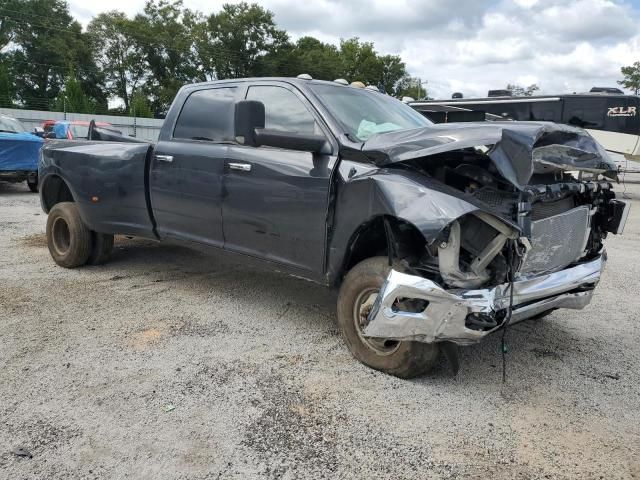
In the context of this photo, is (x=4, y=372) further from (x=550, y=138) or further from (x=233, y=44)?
(x=233, y=44)

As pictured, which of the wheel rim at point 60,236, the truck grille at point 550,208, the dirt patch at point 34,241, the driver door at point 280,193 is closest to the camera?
the truck grille at point 550,208

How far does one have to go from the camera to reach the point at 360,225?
344 cm

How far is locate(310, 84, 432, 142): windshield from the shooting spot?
12.9 ft

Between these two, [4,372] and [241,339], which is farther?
[241,339]

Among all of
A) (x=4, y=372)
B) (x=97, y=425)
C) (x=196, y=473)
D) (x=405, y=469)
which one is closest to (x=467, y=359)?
(x=405, y=469)

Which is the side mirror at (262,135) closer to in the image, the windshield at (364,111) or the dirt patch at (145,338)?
the windshield at (364,111)

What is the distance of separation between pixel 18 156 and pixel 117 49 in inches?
1843

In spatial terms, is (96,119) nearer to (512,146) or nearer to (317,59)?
(512,146)

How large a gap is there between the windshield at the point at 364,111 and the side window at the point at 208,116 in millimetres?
853

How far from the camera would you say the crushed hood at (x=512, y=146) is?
2.85 metres

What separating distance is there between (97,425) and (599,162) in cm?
331

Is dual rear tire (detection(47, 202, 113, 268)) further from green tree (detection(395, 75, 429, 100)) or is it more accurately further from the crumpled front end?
green tree (detection(395, 75, 429, 100))

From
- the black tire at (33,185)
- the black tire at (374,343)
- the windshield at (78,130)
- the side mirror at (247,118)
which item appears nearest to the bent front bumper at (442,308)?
the black tire at (374,343)

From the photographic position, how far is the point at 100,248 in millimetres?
5930
